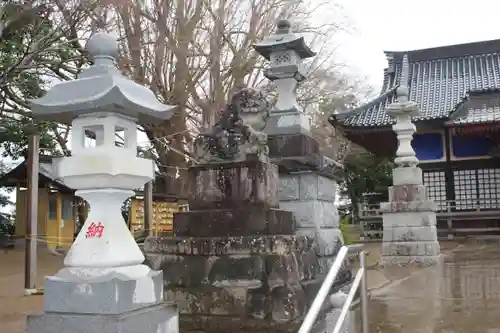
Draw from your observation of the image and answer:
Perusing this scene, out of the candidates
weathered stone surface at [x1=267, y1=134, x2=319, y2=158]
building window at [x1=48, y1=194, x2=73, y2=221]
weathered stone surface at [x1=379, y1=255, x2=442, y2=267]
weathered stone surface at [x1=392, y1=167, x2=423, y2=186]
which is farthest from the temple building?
weathered stone surface at [x1=267, y1=134, x2=319, y2=158]

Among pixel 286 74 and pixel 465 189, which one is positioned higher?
pixel 286 74

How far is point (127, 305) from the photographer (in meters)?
3.28

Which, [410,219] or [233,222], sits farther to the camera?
[410,219]

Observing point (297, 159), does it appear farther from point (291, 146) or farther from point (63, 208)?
point (63, 208)

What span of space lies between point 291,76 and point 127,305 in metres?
4.71

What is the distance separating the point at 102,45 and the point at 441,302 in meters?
5.36

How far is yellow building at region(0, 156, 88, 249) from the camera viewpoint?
18.4 meters

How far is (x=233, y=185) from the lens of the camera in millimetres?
5738

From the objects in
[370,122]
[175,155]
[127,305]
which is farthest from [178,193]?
[127,305]

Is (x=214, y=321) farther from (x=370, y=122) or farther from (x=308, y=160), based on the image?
(x=370, y=122)

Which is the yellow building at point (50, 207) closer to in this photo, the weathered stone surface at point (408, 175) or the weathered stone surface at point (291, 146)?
the weathered stone surface at point (408, 175)

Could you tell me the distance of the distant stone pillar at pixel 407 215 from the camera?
11316mm

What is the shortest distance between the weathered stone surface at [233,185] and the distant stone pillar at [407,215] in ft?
20.7

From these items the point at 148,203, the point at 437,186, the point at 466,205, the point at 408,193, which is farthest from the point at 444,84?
the point at 148,203
